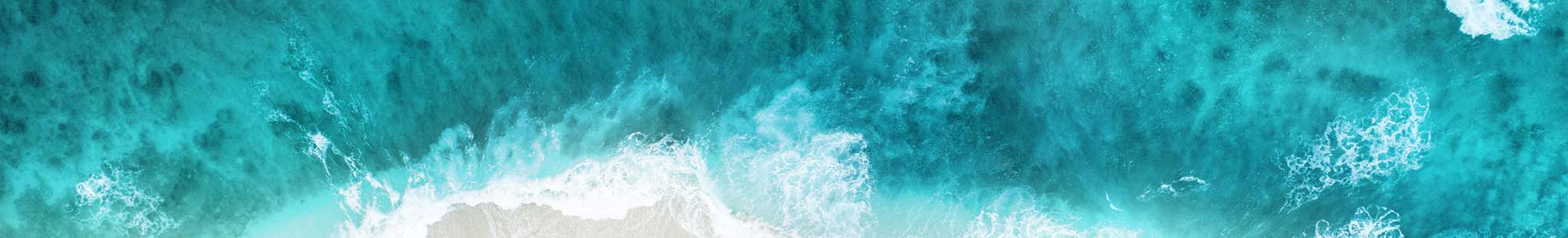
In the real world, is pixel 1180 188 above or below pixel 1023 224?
above

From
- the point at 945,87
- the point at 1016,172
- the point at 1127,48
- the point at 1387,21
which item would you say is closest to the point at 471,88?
the point at 945,87

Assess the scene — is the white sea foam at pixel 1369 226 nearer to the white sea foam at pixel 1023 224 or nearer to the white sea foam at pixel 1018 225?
the white sea foam at pixel 1023 224

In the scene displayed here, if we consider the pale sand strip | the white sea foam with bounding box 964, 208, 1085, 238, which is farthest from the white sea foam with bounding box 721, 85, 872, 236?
the white sea foam with bounding box 964, 208, 1085, 238

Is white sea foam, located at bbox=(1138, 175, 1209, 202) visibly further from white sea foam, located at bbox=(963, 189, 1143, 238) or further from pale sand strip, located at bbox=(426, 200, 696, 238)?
pale sand strip, located at bbox=(426, 200, 696, 238)

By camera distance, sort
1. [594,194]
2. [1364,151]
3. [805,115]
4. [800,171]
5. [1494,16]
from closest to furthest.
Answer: [1494,16], [1364,151], [805,115], [800,171], [594,194]

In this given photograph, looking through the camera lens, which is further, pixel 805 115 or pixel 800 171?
pixel 800 171

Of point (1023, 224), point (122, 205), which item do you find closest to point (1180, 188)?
point (1023, 224)

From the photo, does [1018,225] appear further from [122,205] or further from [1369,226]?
[122,205]

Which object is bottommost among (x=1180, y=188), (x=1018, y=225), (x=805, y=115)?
(x=1018, y=225)
